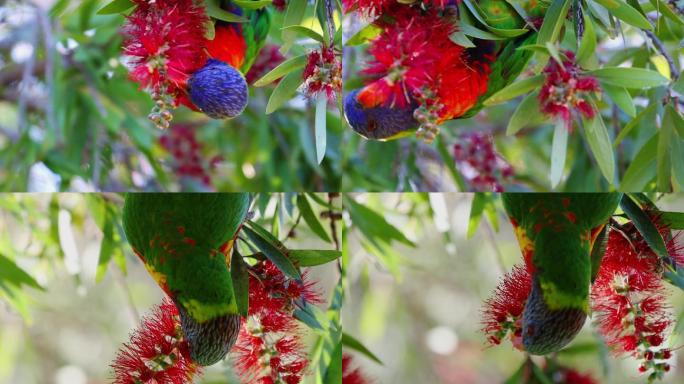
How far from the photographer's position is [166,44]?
1.09 feet

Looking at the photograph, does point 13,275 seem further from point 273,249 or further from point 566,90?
point 566,90

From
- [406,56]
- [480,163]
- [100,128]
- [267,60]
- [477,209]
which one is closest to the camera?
[406,56]

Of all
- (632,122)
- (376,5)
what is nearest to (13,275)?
(376,5)

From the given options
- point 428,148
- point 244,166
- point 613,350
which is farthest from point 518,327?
point 244,166

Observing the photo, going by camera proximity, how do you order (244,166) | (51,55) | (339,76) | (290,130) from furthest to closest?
(244,166), (290,130), (51,55), (339,76)

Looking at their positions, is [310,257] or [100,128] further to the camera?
[100,128]

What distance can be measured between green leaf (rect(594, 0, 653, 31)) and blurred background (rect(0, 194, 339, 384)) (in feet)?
0.60

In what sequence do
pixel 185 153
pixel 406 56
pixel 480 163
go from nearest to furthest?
1. pixel 406 56
2. pixel 480 163
3. pixel 185 153

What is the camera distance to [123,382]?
38 centimetres

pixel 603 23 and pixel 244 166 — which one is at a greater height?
pixel 603 23

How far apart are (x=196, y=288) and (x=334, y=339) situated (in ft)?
0.25

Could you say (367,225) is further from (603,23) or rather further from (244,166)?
(244,166)

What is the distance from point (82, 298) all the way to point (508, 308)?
230 mm

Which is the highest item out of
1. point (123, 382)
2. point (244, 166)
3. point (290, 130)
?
point (123, 382)
